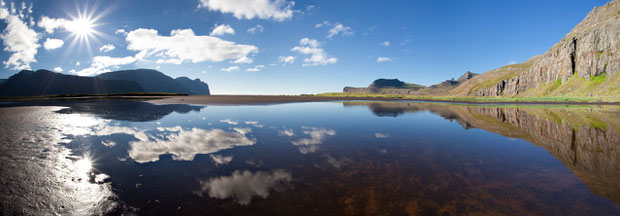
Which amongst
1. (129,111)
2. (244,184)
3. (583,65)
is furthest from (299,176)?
(583,65)

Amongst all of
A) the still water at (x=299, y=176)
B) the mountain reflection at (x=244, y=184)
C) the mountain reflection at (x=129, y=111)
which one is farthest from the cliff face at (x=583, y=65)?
the mountain reflection at (x=129, y=111)

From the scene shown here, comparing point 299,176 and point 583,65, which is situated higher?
point 583,65

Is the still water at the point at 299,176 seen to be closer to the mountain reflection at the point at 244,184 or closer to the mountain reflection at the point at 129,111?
the mountain reflection at the point at 244,184

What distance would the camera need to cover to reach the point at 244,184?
705 cm

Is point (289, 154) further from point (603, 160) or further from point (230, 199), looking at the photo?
point (603, 160)

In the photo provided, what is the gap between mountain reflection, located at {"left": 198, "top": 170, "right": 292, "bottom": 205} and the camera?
20.5 ft

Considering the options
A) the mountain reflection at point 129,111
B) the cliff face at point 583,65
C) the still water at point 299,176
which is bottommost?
the still water at point 299,176

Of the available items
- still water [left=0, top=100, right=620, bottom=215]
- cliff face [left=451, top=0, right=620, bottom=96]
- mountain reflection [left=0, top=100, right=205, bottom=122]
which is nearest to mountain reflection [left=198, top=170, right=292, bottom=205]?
still water [left=0, top=100, right=620, bottom=215]

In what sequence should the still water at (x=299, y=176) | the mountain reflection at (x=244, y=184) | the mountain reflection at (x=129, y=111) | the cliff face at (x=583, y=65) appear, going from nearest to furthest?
the still water at (x=299, y=176)
the mountain reflection at (x=244, y=184)
the mountain reflection at (x=129, y=111)
the cliff face at (x=583, y=65)

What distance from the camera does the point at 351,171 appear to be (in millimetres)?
8453

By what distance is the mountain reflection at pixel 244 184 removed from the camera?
625 centimetres

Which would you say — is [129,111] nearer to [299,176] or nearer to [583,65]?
[299,176]

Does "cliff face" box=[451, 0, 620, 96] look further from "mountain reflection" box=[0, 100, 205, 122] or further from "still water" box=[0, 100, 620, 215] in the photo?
"mountain reflection" box=[0, 100, 205, 122]

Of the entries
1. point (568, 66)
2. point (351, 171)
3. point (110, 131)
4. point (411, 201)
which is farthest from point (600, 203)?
point (568, 66)
